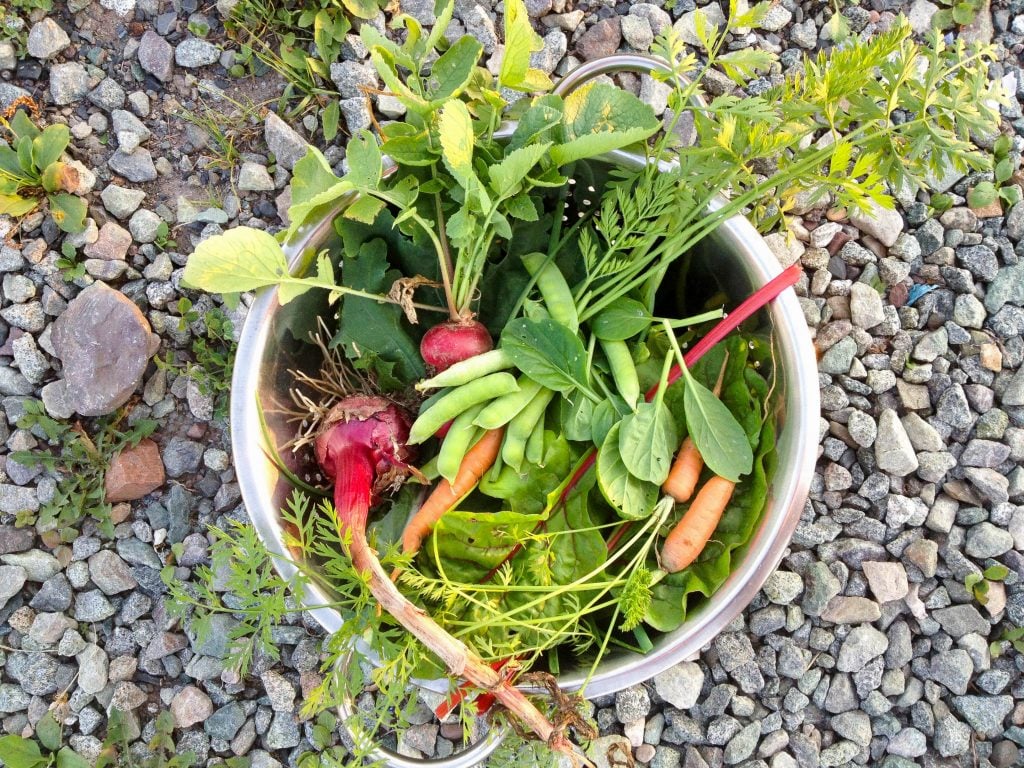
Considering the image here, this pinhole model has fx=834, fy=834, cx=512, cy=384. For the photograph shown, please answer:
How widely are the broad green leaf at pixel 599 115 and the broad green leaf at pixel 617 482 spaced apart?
436 millimetres

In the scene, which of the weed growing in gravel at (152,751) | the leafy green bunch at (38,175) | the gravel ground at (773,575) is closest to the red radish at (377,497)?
the gravel ground at (773,575)

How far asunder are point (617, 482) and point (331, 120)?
3.33 feet

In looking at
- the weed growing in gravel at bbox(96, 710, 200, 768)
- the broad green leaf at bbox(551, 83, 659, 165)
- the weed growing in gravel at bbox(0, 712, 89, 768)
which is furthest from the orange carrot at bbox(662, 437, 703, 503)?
the weed growing in gravel at bbox(0, 712, 89, 768)

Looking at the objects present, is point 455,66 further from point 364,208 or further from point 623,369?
point 623,369

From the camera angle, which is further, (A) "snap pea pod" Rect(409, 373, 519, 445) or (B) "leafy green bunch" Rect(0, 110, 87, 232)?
(B) "leafy green bunch" Rect(0, 110, 87, 232)

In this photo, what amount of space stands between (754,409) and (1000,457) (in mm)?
682

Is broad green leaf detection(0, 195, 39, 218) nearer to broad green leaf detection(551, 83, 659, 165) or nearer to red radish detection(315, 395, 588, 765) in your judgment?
red radish detection(315, 395, 588, 765)

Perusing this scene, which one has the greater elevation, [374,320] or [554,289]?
[554,289]

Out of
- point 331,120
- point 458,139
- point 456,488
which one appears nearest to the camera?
point 458,139

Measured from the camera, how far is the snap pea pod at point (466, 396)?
1.34 metres

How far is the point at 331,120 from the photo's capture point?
177cm

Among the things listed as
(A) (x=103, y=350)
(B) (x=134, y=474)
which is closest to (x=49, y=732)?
(B) (x=134, y=474)

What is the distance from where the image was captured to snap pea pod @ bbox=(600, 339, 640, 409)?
1.33 meters

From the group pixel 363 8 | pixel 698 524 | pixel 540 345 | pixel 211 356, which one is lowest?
pixel 211 356
